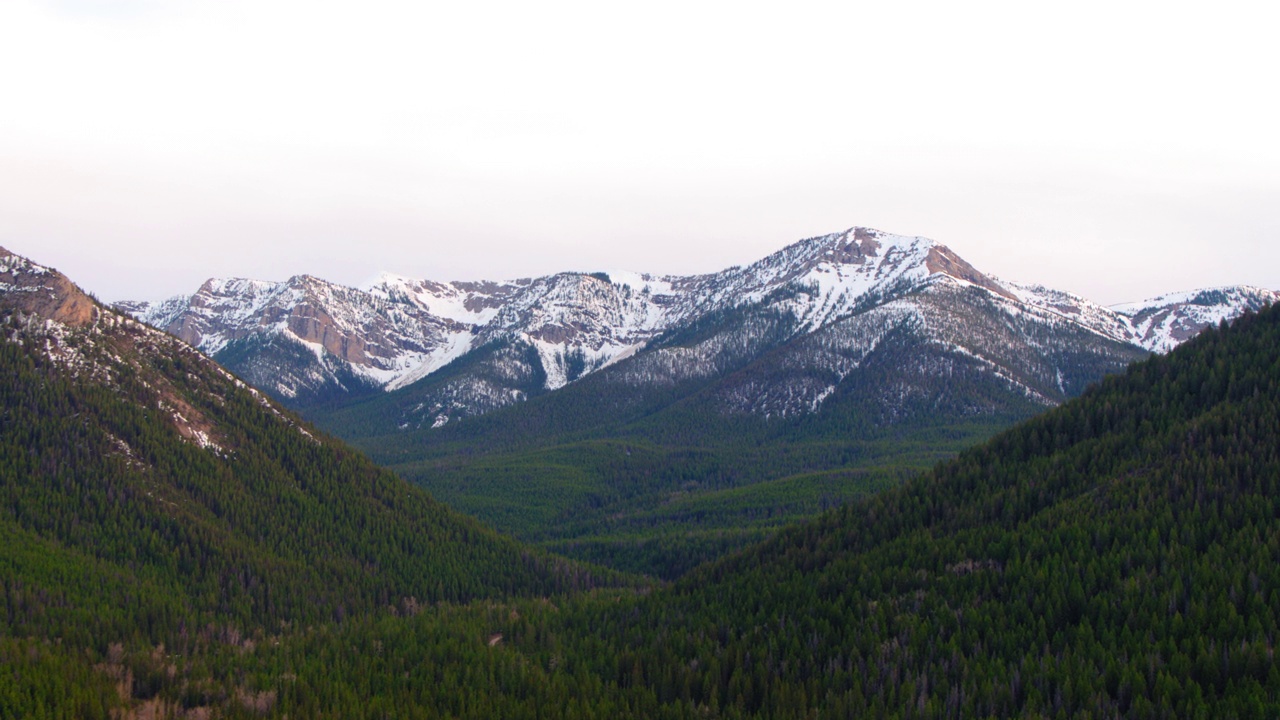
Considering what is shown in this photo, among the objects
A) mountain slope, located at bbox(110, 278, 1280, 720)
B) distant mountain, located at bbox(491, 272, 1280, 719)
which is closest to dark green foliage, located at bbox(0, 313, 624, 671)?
mountain slope, located at bbox(110, 278, 1280, 720)

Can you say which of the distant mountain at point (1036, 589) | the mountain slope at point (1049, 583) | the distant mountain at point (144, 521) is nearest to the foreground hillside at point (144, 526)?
the distant mountain at point (144, 521)

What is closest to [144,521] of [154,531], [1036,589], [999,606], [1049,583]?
[154,531]

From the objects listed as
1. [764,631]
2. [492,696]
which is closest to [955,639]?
[764,631]

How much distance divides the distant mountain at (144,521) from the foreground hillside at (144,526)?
32 centimetres

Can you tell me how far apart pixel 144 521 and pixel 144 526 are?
1.04m

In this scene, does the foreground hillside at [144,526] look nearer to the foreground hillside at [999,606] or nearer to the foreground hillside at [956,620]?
the foreground hillside at [956,620]

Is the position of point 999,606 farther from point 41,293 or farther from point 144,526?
point 41,293

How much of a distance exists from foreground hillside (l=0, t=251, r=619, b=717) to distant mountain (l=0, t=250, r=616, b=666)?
1.06 ft

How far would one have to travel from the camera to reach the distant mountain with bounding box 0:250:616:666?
135 m

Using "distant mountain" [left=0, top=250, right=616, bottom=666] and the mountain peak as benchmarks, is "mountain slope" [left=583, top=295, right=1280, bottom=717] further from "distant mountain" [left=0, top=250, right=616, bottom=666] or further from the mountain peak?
the mountain peak

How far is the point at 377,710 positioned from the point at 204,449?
112190mm

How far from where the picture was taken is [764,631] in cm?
11738

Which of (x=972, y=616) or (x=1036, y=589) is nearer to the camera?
(x=972, y=616)

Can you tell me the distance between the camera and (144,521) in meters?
162
